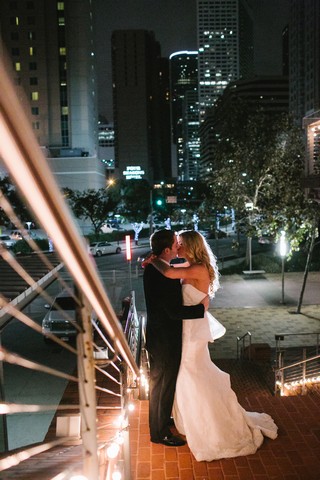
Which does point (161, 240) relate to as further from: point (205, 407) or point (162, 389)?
point (205, 407)

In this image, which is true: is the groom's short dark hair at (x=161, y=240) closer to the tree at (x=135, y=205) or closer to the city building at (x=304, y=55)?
the tree at (x=135, y=205)

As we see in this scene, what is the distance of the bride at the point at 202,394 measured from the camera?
389cm

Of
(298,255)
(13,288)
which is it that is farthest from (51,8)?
(13,288)

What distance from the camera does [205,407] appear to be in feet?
12.9

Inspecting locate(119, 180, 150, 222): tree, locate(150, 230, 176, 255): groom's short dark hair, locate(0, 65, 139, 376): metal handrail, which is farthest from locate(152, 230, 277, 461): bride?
locate(119, 180, 150, 222): tree

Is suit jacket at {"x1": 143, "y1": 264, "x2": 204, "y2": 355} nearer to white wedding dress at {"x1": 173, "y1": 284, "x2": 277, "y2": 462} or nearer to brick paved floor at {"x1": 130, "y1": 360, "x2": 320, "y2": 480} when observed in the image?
white wedding dress at {"x1": 173, "y1": 284, "x2": 277, "y2": 462}

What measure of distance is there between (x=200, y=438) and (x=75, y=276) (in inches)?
127

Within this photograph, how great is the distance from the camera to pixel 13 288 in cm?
618

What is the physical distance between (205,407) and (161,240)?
1533 millimetres

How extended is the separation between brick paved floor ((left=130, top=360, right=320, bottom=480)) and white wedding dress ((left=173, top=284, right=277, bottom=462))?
0.34 ft

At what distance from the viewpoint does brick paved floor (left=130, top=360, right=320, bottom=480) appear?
3.68m

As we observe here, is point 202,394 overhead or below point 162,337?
below

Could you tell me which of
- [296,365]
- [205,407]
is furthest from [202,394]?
[296,365]

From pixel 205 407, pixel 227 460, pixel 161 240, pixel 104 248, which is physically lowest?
pixel 104 248
